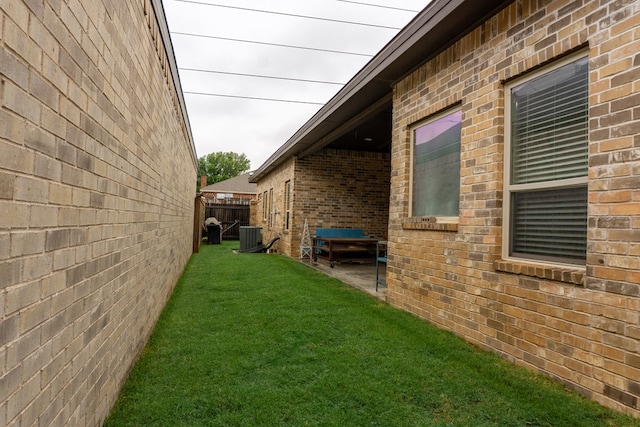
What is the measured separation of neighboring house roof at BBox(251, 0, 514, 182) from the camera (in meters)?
3.71

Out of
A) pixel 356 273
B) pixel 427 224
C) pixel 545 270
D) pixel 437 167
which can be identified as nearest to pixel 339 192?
pixel 356 273

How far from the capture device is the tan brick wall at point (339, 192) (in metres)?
11.4

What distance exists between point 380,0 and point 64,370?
1279 cm

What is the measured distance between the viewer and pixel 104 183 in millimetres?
2039

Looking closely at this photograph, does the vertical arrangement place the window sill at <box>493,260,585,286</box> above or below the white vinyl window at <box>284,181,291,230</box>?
below

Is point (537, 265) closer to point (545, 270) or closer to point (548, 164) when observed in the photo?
point (545, 270)

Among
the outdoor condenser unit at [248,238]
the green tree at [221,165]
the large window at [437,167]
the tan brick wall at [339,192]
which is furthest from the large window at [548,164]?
the green tree at [221,165]

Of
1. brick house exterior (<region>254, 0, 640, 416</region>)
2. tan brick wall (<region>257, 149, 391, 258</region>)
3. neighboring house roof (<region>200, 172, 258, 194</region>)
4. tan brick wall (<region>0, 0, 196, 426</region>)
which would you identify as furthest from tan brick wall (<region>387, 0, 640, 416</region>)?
neighboring house roof (<region>200, 172, 258, 194</region>)

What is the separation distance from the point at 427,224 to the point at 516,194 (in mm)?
1211

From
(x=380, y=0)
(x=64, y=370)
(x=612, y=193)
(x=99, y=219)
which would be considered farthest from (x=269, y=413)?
(x=380, y=0)

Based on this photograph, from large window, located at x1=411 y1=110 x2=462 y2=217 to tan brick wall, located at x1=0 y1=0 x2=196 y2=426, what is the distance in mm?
3270

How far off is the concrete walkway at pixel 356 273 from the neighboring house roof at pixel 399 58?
3.17 m

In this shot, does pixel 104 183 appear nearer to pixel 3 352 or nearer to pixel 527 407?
pixel 3 352

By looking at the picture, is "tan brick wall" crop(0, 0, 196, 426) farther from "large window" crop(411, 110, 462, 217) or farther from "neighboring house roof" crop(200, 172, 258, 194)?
"neighboring house roof" crop(200, 172, 258, 194)
